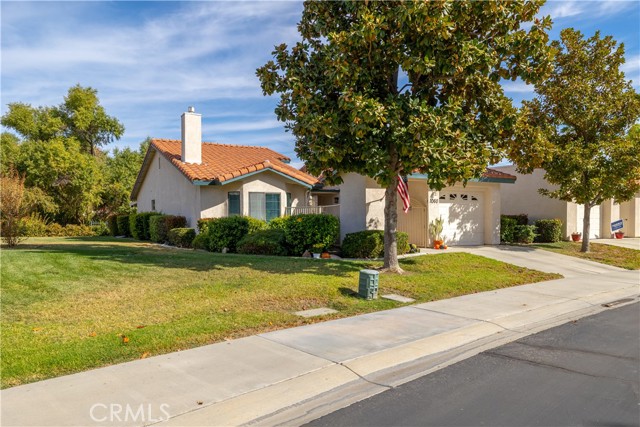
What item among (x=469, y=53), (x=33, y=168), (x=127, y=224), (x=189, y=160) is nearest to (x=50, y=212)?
(x=33, y=168)

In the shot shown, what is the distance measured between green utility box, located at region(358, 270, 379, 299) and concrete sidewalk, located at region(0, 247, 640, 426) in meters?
0.92

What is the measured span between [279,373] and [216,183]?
1527cm

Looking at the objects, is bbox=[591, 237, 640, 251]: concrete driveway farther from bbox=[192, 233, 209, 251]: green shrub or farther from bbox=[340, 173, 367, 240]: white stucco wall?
bbox=[192, 233, 209, 251]: green shrub

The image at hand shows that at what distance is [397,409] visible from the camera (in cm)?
450

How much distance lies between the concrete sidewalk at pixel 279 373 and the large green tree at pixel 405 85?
401 centimetres

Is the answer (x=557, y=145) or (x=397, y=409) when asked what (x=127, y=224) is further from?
(x=397, y=409)

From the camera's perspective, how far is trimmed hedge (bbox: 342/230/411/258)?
1518cm

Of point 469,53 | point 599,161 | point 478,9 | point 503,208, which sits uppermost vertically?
point 478,9

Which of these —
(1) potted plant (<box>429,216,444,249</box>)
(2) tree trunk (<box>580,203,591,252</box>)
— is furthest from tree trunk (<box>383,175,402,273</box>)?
(2) tree trunk (<box>580,203,591,252</box>)

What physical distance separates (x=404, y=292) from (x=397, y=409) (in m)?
5.92

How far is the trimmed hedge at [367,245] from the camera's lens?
1518 centimetres

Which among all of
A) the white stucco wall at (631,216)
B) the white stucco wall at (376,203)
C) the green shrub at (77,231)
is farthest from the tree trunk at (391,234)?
the green shrub at (77,231)

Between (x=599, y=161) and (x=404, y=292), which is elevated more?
(x=599, y=161)

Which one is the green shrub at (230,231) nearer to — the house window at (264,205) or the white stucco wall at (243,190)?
the white stucco wall at (243,190)
